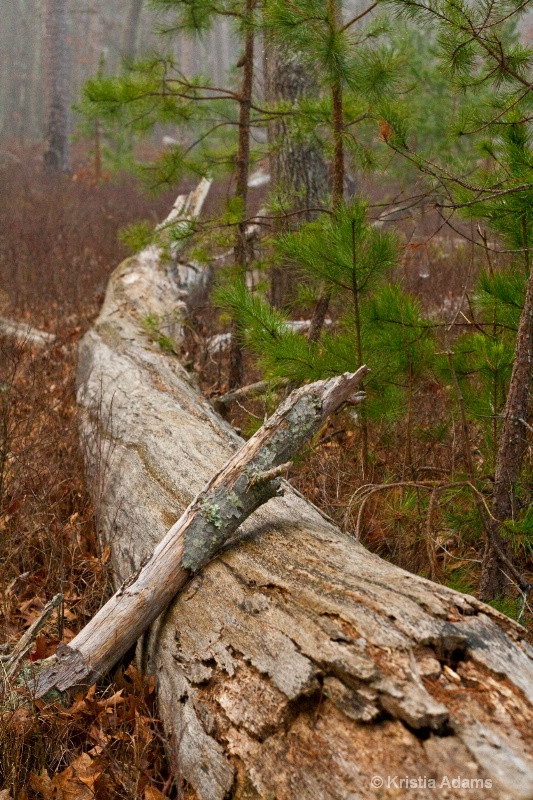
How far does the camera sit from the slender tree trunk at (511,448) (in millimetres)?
2379

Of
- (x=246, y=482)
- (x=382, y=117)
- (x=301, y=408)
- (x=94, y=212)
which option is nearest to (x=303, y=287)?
(x=382, y=117)

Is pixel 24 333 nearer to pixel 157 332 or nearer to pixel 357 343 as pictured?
pixel 157 332

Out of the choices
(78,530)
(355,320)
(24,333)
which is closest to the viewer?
(355,320)

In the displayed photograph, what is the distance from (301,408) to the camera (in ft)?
8.00

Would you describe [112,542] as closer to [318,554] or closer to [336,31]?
[318,554]

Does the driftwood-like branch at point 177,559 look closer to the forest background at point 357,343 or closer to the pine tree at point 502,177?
the forest background at point 357,343

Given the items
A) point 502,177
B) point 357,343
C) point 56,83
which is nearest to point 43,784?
point 357,343

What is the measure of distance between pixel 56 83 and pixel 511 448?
17.2 meters

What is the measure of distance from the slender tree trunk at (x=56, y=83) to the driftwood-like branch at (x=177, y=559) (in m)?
16.3

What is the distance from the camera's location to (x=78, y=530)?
3.36 metres

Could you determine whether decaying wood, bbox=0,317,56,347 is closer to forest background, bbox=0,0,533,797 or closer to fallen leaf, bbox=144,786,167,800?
forest background, bbox=0,0,533,797

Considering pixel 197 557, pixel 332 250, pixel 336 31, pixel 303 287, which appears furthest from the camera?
pixel 303 287

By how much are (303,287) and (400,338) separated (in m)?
0.98

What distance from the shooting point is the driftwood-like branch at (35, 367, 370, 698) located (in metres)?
2.29
